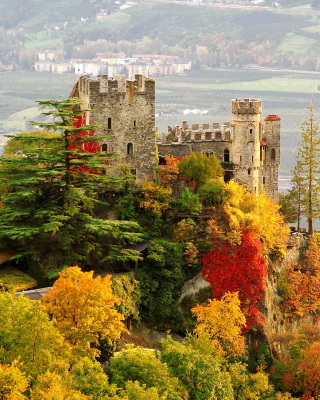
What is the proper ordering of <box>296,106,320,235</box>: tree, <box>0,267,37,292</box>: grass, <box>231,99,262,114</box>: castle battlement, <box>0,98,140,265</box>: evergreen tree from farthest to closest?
<box>296,106,320,235</box>: tree → <box>231,99,262,114</box>: castle battlement → <box>0,98,140,265</box>: evergreen tree → <box>0,267,37,292</box>: grass

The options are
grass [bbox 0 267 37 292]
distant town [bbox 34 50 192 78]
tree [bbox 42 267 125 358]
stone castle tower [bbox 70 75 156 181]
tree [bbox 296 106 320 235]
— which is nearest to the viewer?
tree [bbox 42 267 125 358]

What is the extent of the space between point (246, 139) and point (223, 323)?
1694 centimetres

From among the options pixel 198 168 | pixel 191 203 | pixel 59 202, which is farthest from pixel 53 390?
pixel 198 168

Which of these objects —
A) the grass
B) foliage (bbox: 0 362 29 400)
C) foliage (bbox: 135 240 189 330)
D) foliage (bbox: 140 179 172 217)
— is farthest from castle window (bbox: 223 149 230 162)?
foliage (bbox: 0 362 29 400)

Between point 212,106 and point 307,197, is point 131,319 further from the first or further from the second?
point 212,106

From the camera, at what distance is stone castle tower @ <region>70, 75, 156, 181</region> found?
5884cm

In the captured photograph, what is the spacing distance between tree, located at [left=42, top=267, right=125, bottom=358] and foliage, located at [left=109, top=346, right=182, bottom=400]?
55.4 inches

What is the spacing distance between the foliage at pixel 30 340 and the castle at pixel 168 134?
1887 cm

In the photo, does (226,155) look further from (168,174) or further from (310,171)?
(168,174)

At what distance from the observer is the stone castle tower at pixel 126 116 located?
58844 millimetres

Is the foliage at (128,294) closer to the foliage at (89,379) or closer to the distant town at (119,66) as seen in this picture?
the foliage at (89,379)

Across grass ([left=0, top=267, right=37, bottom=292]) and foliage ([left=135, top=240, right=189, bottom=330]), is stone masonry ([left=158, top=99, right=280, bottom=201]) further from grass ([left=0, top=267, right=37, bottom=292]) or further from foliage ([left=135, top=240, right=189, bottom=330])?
grass ([left=0, top=267, right=37, bottom=292])

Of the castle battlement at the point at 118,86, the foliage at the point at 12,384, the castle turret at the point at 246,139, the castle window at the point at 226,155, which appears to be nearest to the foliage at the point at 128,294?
the castle battlement at the point at 118,86

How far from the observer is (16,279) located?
166 ft
